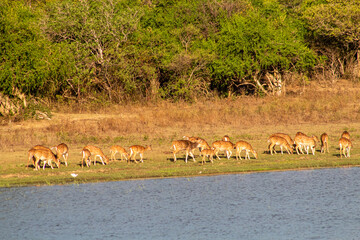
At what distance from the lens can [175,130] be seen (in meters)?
27.0

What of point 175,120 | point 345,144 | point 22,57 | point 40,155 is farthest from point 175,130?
point 40,155

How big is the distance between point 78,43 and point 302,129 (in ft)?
48.7

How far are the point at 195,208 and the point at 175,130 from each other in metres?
12.9

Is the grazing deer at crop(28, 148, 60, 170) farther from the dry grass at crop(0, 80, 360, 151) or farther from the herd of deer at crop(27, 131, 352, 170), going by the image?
the dry grass at crop(0, 80, 360, 151)

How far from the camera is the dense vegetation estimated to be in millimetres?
34438

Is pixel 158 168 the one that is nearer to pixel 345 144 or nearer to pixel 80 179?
pixel 80 179

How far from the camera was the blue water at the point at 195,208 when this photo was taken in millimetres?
12125

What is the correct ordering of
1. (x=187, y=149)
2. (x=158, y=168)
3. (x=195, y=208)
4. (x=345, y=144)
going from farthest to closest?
(x=345, y=144)
(x=187, y=149)
(x=158, y=168)
(x=195, y=208)

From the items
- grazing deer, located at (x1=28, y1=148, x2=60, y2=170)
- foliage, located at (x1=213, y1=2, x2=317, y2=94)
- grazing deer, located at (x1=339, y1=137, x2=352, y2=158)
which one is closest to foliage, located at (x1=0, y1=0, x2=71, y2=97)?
foliage, located at (x1=213, y1=2, x2=317, y2=94)

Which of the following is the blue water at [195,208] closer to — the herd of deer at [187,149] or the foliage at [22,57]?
the herd of deer at [187,149]

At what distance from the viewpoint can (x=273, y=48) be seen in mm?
36125

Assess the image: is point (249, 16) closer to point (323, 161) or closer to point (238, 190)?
point (323, 161)

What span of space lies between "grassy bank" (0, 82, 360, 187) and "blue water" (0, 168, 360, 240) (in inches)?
50.7

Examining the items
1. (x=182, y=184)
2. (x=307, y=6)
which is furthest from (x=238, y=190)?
(x=307, y=6)
